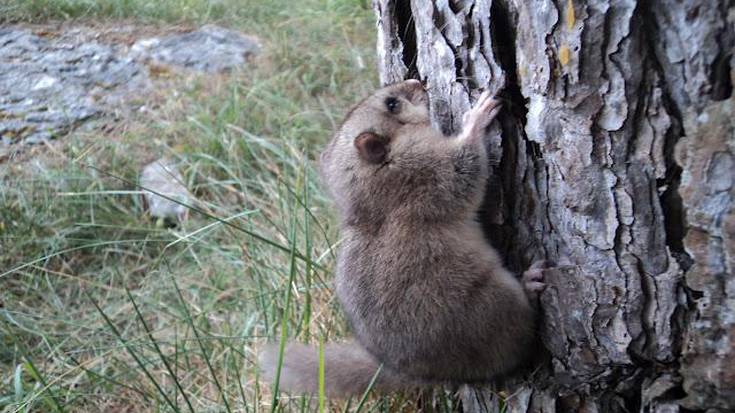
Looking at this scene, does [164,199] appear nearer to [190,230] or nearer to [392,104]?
[190,230]

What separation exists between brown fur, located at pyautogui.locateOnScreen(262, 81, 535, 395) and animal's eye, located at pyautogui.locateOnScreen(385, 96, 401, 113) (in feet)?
0.04

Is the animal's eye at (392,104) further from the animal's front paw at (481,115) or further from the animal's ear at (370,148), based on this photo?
the animal's front paw at (481,115)

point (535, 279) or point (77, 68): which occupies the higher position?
point (77, 68)

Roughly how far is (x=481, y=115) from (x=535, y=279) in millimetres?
427

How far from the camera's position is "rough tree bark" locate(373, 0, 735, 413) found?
1.36m

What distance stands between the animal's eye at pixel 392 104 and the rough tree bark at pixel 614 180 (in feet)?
0.90

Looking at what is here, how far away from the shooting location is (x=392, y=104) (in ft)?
7.35

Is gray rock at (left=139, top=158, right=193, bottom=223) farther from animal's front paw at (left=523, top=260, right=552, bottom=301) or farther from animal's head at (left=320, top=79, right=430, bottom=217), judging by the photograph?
animal's front paw at (left=523, top=260, right=552, bottom=301)

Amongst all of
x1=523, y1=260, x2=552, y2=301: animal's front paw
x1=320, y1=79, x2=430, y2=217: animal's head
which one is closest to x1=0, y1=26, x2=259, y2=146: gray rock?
x1=320, y1=79, x2=430, y2=217: animal's head

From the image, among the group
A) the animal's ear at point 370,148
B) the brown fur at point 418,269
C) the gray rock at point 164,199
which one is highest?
the animal's ear at point 370,148

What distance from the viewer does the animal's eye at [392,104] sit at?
2.22 m

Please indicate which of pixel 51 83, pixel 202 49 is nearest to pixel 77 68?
pixel 51 83

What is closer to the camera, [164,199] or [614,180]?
[614,180]

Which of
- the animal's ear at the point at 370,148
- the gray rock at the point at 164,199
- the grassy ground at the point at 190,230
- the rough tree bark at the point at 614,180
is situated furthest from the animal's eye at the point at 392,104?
the gray rock at the point at 164,199
